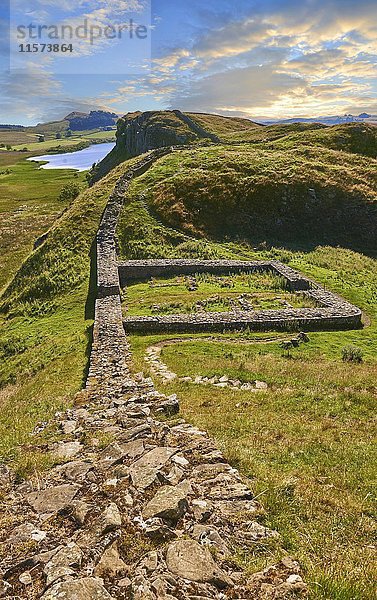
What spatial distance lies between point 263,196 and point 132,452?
49.3m

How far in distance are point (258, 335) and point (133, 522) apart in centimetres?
1888

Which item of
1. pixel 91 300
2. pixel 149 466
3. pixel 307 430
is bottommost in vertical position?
pixel 91 300

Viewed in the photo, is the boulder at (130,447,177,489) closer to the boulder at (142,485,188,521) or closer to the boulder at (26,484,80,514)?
the boulder at (142,485,188,521)

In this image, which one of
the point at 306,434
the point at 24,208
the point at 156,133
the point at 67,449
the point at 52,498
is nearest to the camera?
the point at 52,498

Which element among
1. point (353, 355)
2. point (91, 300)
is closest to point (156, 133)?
point (91, 300)

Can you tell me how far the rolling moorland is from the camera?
346 inches

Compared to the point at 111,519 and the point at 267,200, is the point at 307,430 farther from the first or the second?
the point at 267,200

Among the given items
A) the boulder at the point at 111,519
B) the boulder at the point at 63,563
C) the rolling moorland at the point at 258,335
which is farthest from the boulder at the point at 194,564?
the boulder at the point at 63,563

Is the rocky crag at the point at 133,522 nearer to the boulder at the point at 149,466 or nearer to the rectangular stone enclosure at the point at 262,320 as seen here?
the boulder at the point at 149,466

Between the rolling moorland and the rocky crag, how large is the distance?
17.8 inches

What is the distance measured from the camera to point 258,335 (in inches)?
985

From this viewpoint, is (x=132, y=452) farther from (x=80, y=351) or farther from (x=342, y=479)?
(x=80, y=351)

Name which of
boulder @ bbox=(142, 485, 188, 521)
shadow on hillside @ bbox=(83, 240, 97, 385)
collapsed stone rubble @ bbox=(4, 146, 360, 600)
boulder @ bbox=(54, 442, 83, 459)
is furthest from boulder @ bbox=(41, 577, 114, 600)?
shadow on hillside @ bbox=(83, 240, 97, 385)

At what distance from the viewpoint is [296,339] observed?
2364cm
